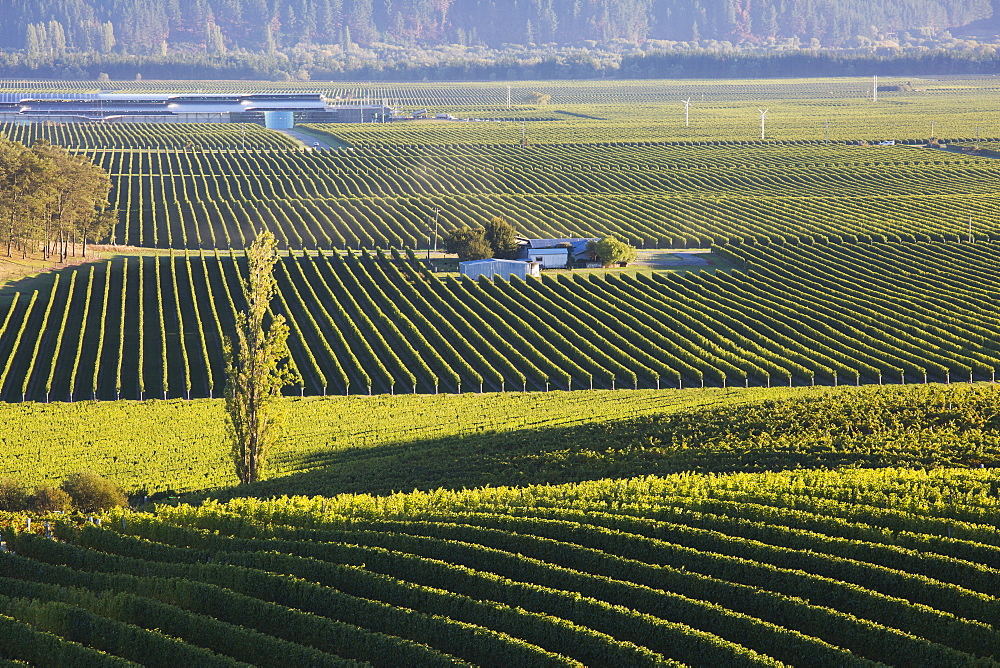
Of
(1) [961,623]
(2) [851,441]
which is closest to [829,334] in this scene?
(2) [851,441]

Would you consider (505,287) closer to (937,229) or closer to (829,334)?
(829,334)

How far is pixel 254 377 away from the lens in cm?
3644

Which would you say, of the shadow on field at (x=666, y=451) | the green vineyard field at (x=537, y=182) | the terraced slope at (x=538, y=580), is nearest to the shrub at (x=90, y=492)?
the shadow on field at (x=666, y=451)

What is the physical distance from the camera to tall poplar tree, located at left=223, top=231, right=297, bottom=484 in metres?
36.0

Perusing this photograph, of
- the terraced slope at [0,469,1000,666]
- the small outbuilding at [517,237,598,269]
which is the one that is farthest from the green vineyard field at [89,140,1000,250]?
the terraced slope at [0,469,1000,666]

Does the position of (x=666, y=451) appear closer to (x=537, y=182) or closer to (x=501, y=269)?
(x=501, y=269)

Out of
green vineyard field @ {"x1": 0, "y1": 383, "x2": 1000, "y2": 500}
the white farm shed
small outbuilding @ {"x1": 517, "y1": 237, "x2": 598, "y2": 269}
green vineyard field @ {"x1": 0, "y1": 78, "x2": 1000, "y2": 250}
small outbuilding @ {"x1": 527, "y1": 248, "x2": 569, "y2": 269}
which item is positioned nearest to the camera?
green vineyard field @ {"x1": 0, "y1": 383, "x2": 1000, "y2": 500}

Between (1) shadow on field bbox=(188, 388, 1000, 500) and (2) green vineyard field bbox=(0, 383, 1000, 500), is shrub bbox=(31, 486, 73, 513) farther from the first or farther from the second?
(1) shadow on field bbox=(188, 388, 1000, 500)

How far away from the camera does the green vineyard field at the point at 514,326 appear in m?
57.3

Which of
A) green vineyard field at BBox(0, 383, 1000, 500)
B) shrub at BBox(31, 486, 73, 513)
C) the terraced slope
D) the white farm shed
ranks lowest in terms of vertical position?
green vineyard field at BBox(0, 383, 1000, 500)

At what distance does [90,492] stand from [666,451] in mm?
17067

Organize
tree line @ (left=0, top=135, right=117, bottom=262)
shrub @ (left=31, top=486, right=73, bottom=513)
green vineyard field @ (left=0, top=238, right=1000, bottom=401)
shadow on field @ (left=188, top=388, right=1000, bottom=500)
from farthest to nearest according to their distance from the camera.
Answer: tree line @ (left=0, top=135, right=117, bottom=262) < green vineyard field @ (left=0, top=238, right=1000, bottom=401) < shadow on field @ (left=188, top=388, right=1000, bottom=500) < shrub @ (left=31, top=486, right=73, bottom=513)

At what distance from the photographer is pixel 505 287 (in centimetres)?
7862

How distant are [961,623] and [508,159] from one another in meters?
133
